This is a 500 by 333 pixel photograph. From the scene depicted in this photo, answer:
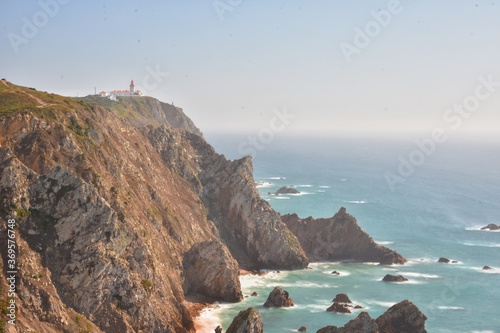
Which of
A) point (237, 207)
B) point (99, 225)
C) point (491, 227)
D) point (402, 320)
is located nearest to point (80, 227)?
point (99, 225)

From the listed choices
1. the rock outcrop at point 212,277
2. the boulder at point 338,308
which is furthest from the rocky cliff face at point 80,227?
the boulder at point 338,308

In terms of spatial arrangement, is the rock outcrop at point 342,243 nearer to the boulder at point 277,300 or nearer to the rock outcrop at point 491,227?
the boulder at point 277,300

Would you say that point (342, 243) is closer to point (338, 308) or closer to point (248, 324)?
point (338, 308)

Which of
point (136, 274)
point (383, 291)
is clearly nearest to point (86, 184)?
point (136, 274)

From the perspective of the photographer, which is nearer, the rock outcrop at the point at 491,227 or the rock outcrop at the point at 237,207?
the rock outcrop at the point at 237,207

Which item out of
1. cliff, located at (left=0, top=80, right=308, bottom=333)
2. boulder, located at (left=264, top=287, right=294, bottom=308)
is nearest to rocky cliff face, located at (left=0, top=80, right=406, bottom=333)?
cliff, located at (left=0, top=80, right=308, bottom=333)
